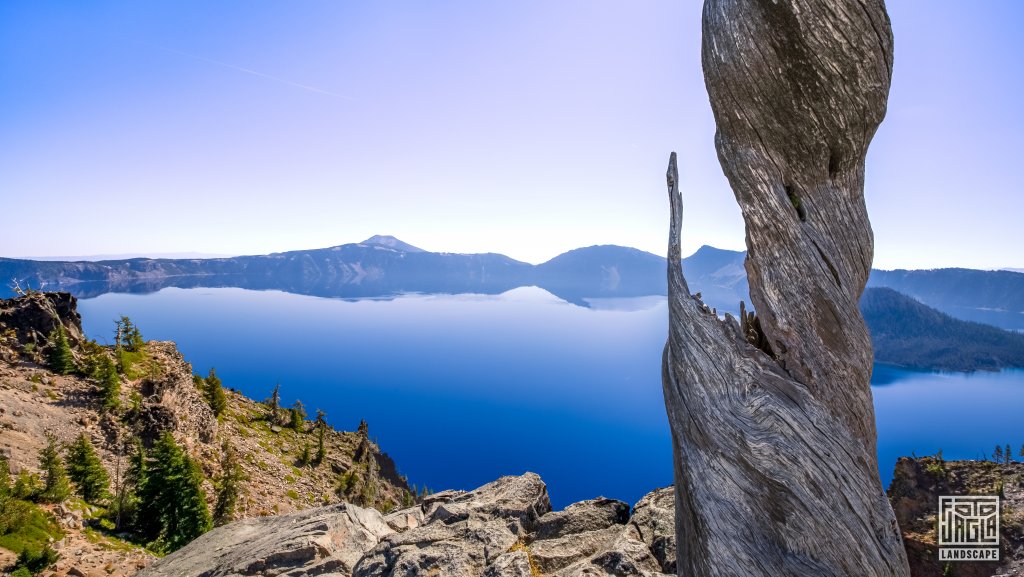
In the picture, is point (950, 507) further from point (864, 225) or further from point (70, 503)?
point (70, 503)

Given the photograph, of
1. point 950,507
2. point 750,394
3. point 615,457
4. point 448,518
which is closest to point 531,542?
point 448,518

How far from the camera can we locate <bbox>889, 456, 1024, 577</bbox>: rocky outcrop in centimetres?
1958

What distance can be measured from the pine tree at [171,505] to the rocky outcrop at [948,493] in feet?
117

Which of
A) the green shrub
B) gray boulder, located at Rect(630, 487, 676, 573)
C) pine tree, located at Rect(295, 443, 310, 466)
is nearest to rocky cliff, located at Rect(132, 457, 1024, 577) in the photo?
gray boulder, located at Rect(630, 487, 676, 573)

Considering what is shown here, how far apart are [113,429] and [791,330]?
1618 inches

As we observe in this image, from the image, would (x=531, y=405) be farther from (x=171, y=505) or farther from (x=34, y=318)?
(x=171, y=505)

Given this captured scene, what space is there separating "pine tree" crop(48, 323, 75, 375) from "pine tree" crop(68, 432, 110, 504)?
12.3 metres

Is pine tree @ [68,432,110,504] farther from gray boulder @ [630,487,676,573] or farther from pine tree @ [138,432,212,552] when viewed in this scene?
gray boulder @ [630,487,676,573]

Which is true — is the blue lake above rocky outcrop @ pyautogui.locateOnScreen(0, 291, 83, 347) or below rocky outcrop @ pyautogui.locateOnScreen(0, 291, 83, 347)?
below

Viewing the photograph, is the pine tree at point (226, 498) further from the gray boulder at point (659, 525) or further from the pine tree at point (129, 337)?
the gray boulder at point (659, 525)

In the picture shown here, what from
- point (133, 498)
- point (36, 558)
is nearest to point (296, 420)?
point (133, 498)

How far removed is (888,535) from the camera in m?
6.55

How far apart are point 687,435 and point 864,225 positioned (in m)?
4.33

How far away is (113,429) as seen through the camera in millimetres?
31375
